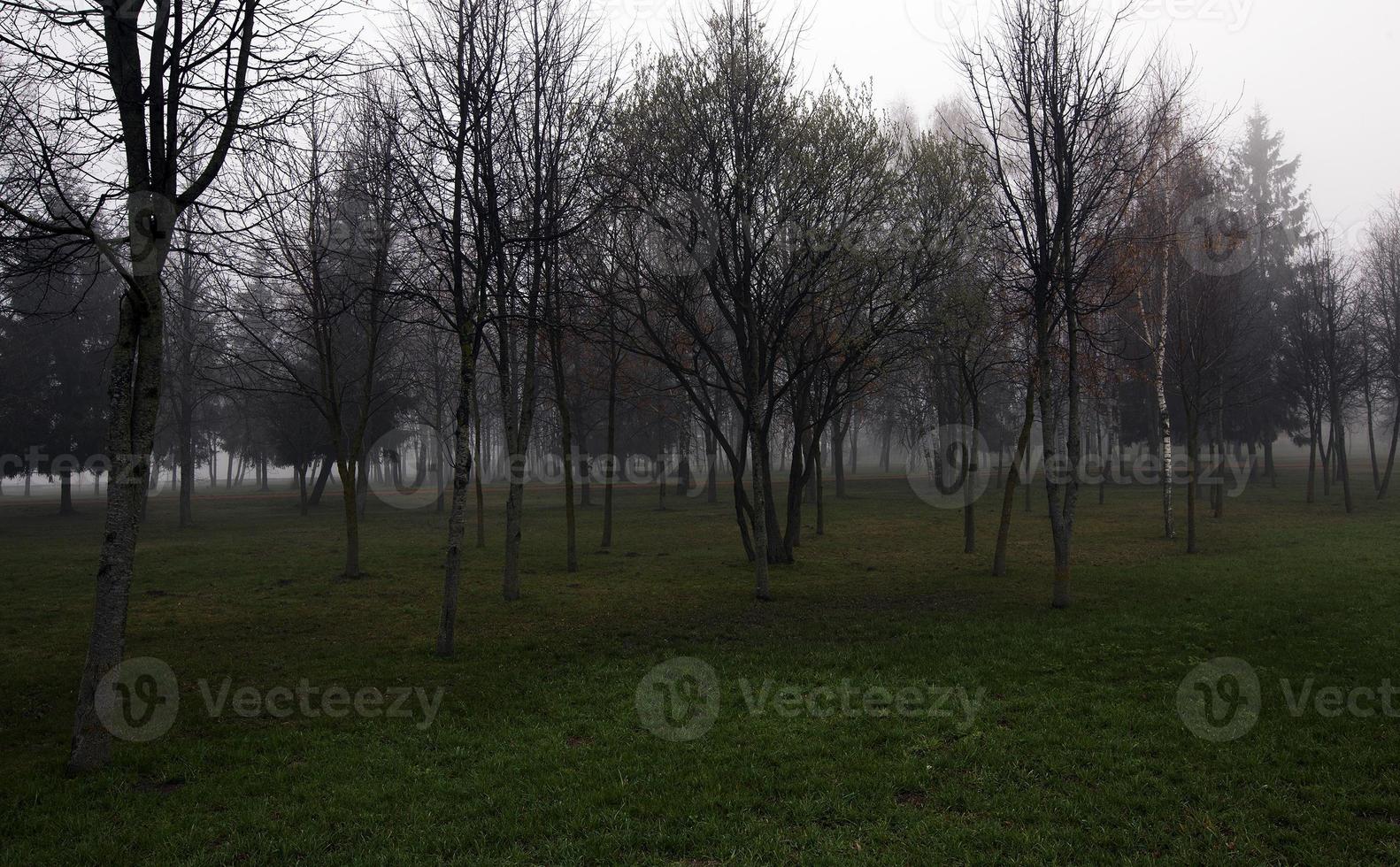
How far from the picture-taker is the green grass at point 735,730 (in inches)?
175

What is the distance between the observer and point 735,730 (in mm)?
6180

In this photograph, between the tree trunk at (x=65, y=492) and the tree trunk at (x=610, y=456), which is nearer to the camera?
the tree trunk at (x=610, y=456)

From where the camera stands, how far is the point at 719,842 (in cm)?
441

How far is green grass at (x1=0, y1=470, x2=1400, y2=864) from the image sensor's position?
14.6ft

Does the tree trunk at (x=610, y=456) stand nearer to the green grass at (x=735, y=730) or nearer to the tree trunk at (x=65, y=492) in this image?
the green grass at (x=735, y=730)

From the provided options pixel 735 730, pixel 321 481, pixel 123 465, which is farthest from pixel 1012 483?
pixel 321 481

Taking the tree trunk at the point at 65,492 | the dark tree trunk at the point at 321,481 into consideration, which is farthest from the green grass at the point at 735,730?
the dark tree trunk at the point at 321,481

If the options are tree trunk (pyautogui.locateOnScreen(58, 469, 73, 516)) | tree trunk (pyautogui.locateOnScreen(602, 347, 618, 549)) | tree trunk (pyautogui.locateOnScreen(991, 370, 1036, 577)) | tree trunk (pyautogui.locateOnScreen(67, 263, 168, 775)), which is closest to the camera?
tree trunk (pyautogui.locateOnScreen(67, 263, 168, 775))

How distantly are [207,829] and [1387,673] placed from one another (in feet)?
32.2

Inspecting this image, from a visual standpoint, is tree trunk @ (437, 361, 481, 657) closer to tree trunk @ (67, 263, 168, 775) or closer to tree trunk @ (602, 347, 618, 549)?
tree trunk @ (67, 263, 168, 775)

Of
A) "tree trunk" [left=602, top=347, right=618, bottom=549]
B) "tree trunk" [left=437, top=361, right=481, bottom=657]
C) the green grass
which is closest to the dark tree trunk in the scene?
the green grass

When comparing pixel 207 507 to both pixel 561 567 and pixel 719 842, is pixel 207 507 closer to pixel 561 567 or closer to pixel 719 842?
pixel 561 567

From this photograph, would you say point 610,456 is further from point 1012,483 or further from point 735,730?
point 735,730

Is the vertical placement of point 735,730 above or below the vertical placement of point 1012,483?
below
